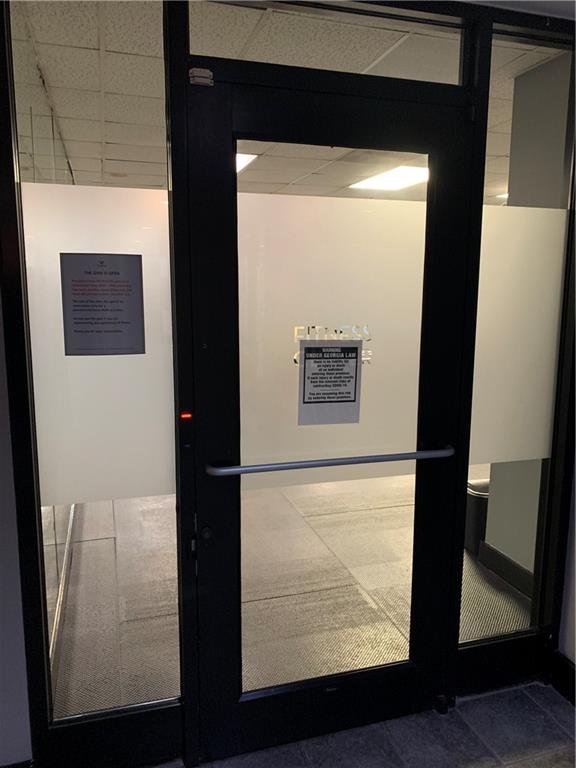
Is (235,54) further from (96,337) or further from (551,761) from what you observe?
(551,761)

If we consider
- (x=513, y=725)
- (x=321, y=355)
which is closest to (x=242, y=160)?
(x=321, y=355)

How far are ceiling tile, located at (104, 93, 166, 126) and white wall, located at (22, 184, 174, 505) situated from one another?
4.11 ft

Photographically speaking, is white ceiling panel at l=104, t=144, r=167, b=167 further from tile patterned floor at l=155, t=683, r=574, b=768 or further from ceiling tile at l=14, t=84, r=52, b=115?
tile patterned floor at l=155, t=683, r=574, b=768

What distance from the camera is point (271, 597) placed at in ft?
8.99

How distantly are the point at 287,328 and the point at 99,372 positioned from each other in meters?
0.63

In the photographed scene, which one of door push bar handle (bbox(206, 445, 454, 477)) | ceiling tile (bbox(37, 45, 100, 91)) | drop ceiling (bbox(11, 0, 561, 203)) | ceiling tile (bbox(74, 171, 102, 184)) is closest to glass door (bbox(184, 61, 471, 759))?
door push bar handle (bbox(206, 445, 454, 477))

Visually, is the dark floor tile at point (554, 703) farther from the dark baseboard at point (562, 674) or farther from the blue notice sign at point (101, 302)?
the blue notice sign at point (101, 302)

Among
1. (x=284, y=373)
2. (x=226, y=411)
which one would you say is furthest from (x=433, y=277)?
(x=226, y=411)

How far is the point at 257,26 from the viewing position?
1851 mm

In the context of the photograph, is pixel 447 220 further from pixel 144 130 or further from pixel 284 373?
pixel 144 130

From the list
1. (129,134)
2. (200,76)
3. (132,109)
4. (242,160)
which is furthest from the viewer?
(129,134)

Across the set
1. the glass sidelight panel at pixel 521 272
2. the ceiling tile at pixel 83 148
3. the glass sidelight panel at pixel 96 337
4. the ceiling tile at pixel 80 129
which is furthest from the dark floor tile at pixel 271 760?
the ceiling tile at pixel 83 148

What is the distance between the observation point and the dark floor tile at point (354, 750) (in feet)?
6.11

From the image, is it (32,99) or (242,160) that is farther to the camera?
(32,99)
